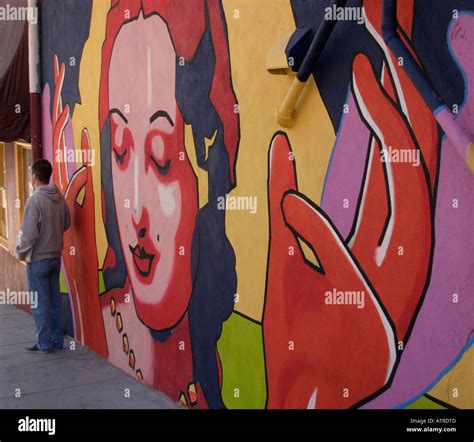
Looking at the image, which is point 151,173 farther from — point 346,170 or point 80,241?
point 346,170

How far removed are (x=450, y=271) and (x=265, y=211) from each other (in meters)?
1.62

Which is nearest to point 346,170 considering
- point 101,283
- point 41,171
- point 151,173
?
point 151,173

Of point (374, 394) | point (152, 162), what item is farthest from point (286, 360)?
point (152, 162)

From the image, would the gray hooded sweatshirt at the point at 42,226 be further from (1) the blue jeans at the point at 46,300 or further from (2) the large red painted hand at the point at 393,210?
(2) the large red painted hand at the point at 393,210

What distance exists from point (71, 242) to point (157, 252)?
2.42 meters

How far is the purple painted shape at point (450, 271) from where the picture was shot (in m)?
3.30

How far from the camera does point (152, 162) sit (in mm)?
6375

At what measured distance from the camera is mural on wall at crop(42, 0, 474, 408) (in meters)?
3.55

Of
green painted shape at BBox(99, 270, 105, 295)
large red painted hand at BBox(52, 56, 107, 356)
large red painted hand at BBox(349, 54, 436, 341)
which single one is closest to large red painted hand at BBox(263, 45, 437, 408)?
large red painted hand at BBox(349, 54, 436, 341)

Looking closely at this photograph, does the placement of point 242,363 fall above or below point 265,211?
below

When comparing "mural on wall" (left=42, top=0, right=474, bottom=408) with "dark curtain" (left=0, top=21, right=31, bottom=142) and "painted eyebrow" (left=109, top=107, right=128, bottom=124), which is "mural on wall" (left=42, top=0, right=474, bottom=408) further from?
"dark curtain" (left=0, top=21, right=31, bottom=142)

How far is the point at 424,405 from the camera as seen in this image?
3568mm

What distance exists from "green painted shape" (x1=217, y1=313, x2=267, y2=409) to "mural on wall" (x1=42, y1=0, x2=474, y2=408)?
0.01 metres

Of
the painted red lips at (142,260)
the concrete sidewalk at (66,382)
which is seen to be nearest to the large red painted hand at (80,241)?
the concrete sidewalk at (66,382)
